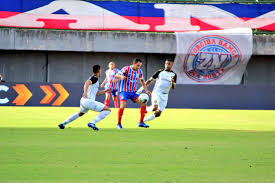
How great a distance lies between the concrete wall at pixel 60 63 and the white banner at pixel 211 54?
1556 mm

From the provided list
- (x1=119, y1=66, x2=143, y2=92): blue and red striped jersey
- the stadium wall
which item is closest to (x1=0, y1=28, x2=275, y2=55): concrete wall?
the stadium wall

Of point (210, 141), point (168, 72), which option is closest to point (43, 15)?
point (168, 72)

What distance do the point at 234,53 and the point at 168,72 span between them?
1556 centimetres

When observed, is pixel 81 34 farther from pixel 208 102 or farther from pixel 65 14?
pixel 208 102

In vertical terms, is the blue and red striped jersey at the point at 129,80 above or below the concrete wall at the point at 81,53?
above

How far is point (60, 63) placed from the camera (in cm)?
3212

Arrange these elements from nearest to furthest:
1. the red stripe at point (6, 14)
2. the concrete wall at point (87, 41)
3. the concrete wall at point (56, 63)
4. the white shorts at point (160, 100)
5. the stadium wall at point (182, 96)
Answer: the white shorts at point (160, 100) < the stadium wall at point (182, 96) < the concrete wall at point (87, 41) < the red stripe at point (6, 14) < the concrete wall at point (56, 63)

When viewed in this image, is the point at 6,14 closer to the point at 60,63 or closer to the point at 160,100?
the point at 60,63

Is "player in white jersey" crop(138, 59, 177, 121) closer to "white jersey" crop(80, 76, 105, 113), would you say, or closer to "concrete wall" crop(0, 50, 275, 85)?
"white jersey" crop(80, 76, 105, 113)

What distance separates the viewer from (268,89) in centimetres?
2844

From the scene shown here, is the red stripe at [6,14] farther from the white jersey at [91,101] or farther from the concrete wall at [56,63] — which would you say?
the white jersey at [91,101]

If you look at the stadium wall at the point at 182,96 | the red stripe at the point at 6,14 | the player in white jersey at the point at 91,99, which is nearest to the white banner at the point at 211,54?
the stadium wall at the point at 182,96

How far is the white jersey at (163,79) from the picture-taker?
53.7 feet

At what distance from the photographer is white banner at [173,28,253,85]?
3089 cm
